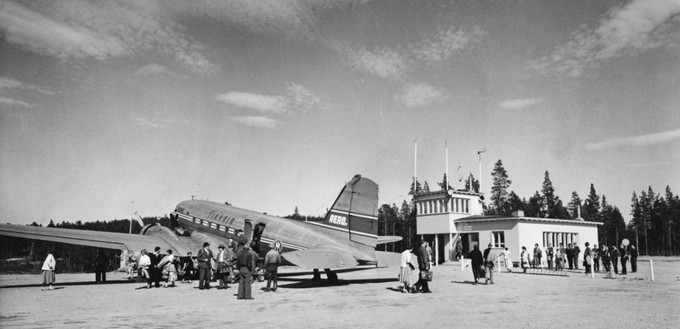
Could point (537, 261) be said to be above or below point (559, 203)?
below

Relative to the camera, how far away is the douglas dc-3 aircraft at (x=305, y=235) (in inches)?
Answer: 631

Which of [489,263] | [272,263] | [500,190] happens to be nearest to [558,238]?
[489,263]

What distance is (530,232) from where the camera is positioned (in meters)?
31.5

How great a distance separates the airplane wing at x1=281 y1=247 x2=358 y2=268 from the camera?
14517 millimetres

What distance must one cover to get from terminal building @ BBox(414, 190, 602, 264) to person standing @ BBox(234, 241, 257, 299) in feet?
76.5

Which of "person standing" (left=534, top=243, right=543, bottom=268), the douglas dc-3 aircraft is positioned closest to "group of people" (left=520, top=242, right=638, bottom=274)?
"person standing" (left=534, top=243, right=543, bottom=268)

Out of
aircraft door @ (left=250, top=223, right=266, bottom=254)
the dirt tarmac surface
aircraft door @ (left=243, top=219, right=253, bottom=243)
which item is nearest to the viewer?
the dirt tarmac surface

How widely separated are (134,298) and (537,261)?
77.5 ft

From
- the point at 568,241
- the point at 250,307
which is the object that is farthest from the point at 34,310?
the point at 568,241

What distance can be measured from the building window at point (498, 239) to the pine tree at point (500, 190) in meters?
56.5

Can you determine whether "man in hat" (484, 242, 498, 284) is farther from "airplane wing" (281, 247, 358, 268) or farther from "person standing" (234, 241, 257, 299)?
"person standing" (234, 241, 257, 299)

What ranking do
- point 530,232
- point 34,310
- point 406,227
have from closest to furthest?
point 34,310
point 530,232
point 406,227

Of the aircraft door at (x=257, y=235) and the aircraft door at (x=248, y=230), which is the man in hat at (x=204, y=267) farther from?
the aircraft door at (x=248, y=230)

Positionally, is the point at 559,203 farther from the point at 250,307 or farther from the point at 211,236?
the point at 250,307
